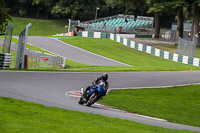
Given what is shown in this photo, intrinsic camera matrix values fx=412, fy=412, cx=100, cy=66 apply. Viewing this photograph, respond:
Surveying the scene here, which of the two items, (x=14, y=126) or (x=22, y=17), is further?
(x=22, y=17)

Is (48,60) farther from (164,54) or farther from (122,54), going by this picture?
(164,54)

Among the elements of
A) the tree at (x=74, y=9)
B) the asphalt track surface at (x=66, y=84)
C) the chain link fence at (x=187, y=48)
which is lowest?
the asphalt track surface at (x=66, y=84)

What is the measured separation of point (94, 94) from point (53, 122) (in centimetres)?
541

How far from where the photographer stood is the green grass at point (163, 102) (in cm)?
1434

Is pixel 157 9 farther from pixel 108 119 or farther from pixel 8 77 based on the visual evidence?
pixel 108 119

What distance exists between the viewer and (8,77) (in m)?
20.3

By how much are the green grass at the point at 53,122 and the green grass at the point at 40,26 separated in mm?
67272

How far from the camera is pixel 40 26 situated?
263 feet

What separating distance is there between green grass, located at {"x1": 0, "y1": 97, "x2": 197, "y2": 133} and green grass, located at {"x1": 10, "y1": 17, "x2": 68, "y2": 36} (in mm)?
67272

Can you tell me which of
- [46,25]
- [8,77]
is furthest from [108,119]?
[46,25]

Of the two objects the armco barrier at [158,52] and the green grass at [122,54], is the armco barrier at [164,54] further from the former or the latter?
the green grass at [122,54]

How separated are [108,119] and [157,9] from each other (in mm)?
47701

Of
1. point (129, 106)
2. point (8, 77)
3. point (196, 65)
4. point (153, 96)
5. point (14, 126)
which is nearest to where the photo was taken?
point (14, 126)

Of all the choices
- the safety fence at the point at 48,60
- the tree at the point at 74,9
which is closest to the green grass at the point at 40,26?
the tree at the point at 74,9
